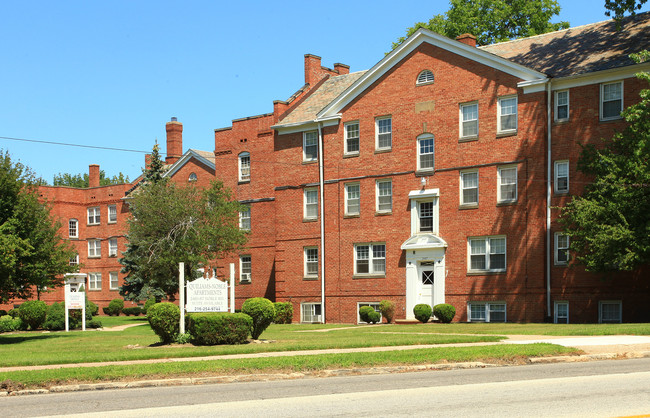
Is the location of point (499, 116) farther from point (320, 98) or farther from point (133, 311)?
point (133, 311)

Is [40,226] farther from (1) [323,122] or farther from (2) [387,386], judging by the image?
A: (2) [387,386]

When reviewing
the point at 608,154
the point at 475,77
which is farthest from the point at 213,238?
the point at 608,154

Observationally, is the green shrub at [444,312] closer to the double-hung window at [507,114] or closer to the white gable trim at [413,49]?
the double-hung window at [507,114]

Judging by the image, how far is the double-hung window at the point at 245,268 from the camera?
47156 mm

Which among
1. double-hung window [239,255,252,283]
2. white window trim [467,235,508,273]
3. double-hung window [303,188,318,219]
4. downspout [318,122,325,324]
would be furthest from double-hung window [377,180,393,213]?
Answer: double-hung window [239,255,252,283]

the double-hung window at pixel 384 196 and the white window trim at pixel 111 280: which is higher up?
the double-hung window at pixel 384 196

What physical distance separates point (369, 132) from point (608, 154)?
12657mm

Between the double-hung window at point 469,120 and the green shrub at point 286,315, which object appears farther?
the green shrub at point 286,315

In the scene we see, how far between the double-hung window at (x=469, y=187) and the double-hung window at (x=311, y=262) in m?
9.12

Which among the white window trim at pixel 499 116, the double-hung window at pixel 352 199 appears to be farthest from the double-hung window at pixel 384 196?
the white window trim at pixel 499 116

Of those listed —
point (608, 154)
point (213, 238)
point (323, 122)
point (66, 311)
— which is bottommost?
point (66, 311)

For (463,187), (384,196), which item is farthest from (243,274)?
(463,187)

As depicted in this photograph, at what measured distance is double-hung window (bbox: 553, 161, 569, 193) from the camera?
113 feet

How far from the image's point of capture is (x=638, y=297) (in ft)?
108
